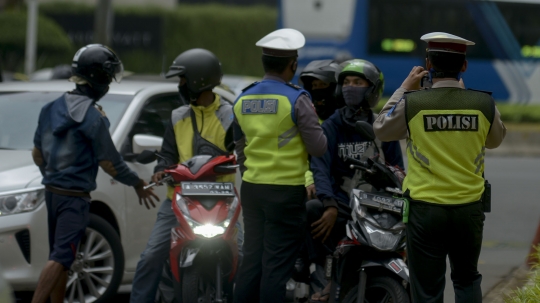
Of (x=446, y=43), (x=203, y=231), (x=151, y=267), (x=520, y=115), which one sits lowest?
(x=520, y=115)

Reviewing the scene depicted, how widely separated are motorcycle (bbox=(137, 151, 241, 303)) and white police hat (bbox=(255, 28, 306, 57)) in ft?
2.43

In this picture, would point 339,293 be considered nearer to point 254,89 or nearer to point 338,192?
point 338,192

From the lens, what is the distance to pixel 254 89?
17.1ft

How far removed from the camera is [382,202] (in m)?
5.06

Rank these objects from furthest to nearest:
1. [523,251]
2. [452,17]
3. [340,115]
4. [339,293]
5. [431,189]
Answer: [452,17], [523,251], [340,115], [339,293], [431,189]

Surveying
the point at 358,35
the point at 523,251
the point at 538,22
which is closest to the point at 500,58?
the point at 538,22

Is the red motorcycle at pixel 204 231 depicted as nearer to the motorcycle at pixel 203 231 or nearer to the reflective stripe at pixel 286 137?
the motorcycle at pixel 203 231

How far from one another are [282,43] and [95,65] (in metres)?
1.17

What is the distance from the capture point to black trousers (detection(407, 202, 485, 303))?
14.4ft

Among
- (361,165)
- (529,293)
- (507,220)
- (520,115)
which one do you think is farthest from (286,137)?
(520,115)

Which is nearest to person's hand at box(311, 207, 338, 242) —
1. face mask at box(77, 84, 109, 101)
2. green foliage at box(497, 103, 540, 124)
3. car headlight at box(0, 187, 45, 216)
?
face mask at box(77, 84, 109, 101)

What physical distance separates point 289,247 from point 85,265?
5.73ft

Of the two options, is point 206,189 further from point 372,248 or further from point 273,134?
point 372,248

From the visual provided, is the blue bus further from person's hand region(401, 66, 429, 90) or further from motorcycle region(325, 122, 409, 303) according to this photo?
person's hand region(401, 66, 429, 90)
